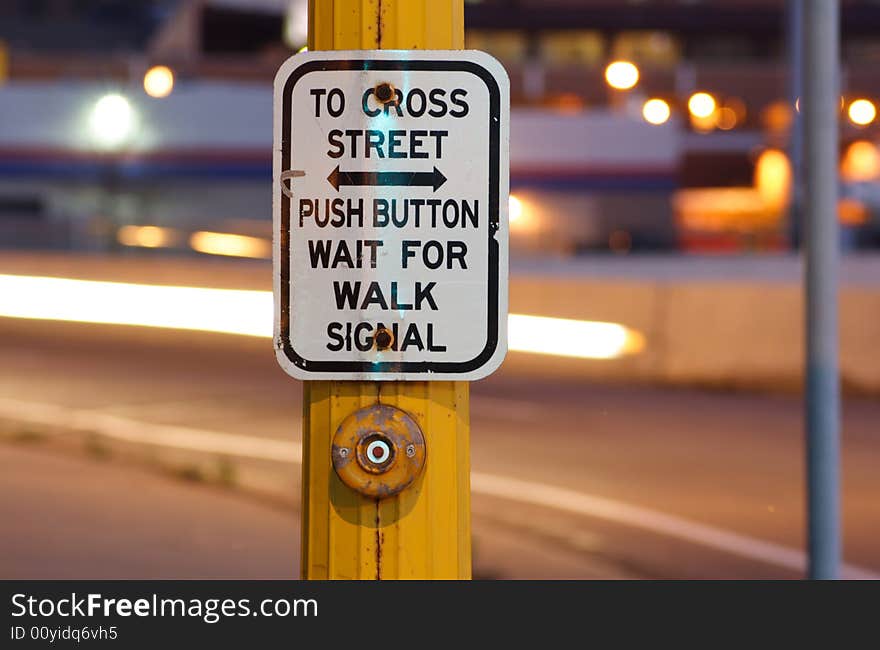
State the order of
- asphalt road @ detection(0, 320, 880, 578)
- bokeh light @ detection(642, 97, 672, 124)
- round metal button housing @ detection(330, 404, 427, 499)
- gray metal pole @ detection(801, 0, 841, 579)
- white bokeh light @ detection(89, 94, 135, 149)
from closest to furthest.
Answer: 1. round metal button housing @ detection(330, 404, 427, 499)
2. gray metal pole @ detection(801, 0, 841, 579)
3. asphalt road @ detection(0, 320, 880, 578)
4. white bokeh light @ detection(89, 94, 135, 149)
5. bokeh light @ detection(642, 97, 672, 124)

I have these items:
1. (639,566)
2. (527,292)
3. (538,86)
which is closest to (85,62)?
(538,86)

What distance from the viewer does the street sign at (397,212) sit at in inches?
119

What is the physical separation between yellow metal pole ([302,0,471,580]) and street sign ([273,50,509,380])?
0.19 feet

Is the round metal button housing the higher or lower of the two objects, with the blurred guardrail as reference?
lower

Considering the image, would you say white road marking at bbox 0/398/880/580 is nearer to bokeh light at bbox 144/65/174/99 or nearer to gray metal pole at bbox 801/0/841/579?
gray metal pole at bbox 801/0/841/579

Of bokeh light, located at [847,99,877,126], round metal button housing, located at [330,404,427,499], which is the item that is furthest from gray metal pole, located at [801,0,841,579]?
bokeh light, located at [847,99,877,126]

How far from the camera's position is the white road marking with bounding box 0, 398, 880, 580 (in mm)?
Result: 9070

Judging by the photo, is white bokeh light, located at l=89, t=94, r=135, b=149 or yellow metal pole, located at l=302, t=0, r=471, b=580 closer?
yellow metal pole, located at l=302, t=0, r=471, b=580

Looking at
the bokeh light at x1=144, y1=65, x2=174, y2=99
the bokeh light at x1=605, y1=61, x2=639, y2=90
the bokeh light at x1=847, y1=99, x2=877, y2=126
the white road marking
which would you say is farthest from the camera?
the bokeh light at x1=144, y1=65, x2=174, y2=99

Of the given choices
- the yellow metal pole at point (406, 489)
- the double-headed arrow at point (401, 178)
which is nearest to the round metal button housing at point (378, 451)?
the yellow metal pole at point (406, 489)

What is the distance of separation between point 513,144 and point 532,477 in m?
34.8

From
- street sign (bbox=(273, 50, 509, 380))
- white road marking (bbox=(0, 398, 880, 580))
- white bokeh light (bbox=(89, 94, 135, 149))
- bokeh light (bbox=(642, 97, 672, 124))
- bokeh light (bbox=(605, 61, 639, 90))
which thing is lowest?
white road marking (bbox=(0, 398, 880, 580))

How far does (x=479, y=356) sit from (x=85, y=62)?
53697 mm

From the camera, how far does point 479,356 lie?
306 cm
